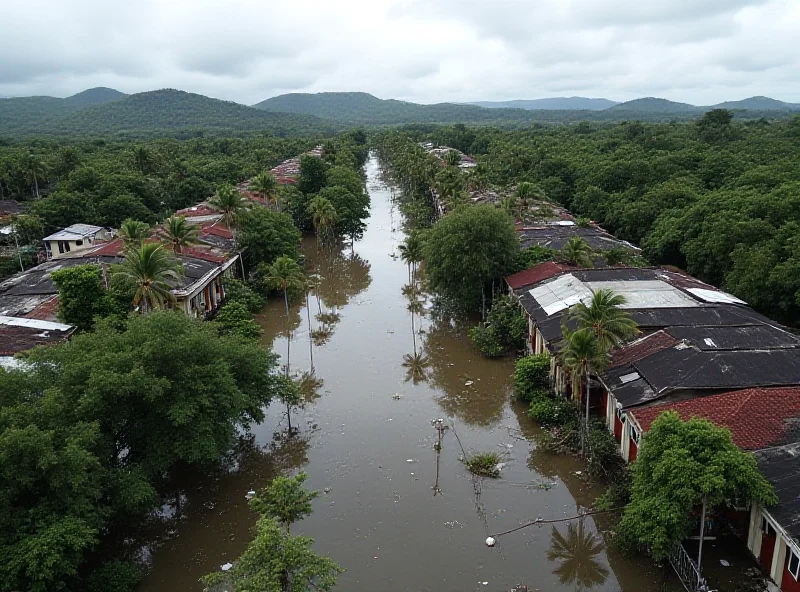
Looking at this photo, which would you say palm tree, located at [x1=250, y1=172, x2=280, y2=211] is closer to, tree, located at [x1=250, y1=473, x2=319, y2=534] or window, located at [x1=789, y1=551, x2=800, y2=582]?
tree, located at [x1=250, y1=473, x2=319, y2=534]

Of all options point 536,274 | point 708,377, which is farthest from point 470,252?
point 708,377

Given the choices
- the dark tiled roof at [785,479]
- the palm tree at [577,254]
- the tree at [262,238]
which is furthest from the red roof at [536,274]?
the tree at [262,238]

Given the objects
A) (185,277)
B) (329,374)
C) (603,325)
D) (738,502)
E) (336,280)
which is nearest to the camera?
(738,502)

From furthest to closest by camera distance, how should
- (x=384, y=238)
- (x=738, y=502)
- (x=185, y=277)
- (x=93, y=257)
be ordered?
(x=384, y=238) → (x=93, y=257) → (x=185, y=277) → (x=738, y=502)

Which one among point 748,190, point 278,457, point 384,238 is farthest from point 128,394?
point 384,238

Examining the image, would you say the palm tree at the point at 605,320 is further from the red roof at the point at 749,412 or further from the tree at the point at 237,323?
the tree at the point at 237,323

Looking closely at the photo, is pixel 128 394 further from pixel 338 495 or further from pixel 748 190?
pixel 748 190

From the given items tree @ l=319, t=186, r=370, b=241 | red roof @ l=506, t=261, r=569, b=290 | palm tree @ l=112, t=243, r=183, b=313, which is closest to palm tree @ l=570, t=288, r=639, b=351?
red roof @ l=506, t=261, r=569, b=290

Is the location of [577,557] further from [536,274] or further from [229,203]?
[229,203]
